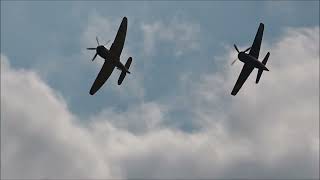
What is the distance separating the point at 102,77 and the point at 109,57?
9.41 m

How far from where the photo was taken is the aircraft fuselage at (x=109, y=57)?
4798 inches

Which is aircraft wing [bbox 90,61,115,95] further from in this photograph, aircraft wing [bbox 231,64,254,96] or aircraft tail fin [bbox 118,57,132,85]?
aircraft wing [bbox 231,64,254,96]

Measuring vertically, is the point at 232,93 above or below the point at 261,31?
below

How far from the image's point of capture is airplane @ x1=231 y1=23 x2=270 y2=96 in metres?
127

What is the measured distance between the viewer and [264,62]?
126812 millimetres

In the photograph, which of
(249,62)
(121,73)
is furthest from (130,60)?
(249,62)

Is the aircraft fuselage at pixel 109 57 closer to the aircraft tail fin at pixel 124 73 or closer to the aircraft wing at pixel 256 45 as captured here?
the aircraft tail fin at pixel 124 73

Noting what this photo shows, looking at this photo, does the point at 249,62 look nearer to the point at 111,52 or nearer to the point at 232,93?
the point at 232,93

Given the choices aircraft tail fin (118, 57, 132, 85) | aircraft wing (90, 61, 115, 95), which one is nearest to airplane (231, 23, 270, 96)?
aircraft tail fin (118, 57, 132, 85)

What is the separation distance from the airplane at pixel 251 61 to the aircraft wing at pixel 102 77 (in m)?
26.2

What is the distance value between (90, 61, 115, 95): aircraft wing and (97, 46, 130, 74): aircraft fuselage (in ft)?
12.7

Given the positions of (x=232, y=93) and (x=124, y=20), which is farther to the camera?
(x=232, y=93)

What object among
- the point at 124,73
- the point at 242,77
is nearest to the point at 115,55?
the point at 124,73

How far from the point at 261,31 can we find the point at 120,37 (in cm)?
3076
